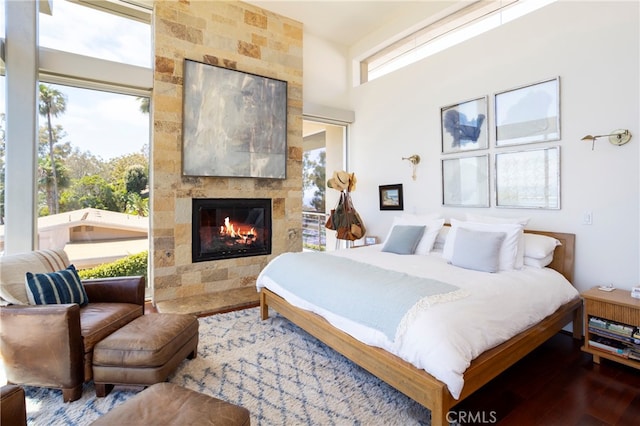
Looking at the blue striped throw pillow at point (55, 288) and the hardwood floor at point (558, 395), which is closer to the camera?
the hardwood floor at point (558, 395)

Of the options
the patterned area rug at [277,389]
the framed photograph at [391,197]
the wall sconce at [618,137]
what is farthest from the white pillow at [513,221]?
the patterned area rug at [277,389]

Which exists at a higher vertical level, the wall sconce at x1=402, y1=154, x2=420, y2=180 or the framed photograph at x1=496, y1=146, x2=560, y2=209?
the wall sconce at x1=402, y1=154, x2=420, y2=180

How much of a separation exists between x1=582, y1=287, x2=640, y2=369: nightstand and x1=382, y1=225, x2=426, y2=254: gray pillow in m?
1.51

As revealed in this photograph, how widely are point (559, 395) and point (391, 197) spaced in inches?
124

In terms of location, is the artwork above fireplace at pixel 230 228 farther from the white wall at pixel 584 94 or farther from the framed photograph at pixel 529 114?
the framed photograph at pixel 529 114

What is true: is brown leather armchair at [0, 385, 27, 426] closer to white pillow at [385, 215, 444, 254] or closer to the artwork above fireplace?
the artwork above fireplace

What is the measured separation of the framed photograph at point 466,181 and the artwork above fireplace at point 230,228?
2.46m

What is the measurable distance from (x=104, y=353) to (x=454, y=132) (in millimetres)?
4125

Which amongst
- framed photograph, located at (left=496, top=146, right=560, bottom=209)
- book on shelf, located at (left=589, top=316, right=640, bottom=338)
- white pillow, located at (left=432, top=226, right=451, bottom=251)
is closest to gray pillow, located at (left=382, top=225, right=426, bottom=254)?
white pillow, located at (left=432, top=226, right=451, bottom=251)

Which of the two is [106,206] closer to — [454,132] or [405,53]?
[454,132]

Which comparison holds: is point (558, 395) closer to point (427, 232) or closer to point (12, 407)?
point (427, 232)

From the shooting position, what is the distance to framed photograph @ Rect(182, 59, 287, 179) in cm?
387

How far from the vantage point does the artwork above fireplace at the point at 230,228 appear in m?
4.03

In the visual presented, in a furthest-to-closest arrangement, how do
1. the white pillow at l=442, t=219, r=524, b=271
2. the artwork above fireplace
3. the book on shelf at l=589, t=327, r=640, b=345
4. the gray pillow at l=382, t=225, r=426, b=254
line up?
1. the artwork above fireplace
2. the gray pillow at l=382, t=225, r=426, b=254
3. the white pillow at l=442, t=219, r=524, b=271
4. the book on shelf at l=589, t=327, r=640, b=345
